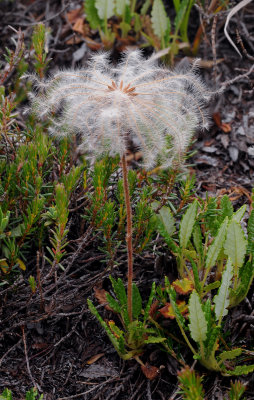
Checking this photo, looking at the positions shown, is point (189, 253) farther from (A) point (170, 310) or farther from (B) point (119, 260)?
(B) point (119, 260)

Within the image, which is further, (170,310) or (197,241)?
(197,241)

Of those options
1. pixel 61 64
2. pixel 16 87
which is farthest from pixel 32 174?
pixel 61 64

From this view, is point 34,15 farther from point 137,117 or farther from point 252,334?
point 252,334

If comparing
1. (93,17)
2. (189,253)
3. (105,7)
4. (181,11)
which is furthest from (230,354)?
(93,17)

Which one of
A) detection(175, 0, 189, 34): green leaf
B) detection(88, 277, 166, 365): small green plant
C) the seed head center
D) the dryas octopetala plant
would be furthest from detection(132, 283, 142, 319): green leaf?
detection(175, 0, 189, 34): green leaf

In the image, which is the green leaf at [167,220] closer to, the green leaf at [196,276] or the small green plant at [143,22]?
the green leaf at [196,276]

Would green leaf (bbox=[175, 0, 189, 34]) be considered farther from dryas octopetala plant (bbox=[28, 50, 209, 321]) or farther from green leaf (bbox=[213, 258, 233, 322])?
green leaf (bbox=[213, 258, 233, 322])
